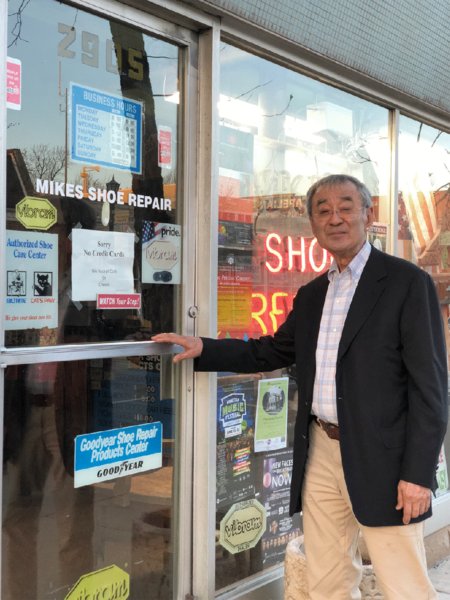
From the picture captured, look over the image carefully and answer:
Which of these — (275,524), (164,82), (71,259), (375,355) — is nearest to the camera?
(375,355)

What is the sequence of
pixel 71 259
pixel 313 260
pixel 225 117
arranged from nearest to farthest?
pixel 71 259 < pixel 225 117 < pixel 313 260

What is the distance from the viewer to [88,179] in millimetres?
2934

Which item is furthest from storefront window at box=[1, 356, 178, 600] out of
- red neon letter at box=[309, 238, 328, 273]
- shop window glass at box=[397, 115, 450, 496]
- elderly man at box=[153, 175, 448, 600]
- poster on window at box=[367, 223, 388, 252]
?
shop window glass at box=[397, 115, 450, 496]

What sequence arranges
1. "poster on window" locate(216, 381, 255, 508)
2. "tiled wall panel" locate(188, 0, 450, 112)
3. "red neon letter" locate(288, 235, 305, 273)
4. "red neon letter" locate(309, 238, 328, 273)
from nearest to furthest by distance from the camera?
"tiled wall panel" locate(188, 0, 450, 112) → "poster on window" locate(216, 381, 255, 508) → "red neon letter" locate(288, 235, 305, 273) → "red neon letter" locate(309, 238, 328, 273)

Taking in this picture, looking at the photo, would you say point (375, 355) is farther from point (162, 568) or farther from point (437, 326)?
point (162, 568)

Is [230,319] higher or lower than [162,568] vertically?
higher

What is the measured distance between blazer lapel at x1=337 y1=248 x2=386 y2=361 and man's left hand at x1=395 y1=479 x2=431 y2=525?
1.65 ft

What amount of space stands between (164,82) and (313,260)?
1457 mm

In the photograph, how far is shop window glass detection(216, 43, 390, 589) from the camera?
3.64 m

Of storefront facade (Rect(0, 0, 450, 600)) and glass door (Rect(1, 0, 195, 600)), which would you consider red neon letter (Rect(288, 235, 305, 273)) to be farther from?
glass door (Rect(1, 0, 195, 600))

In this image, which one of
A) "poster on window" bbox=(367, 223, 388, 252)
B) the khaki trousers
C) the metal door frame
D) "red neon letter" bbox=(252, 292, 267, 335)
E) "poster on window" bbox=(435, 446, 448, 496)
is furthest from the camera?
"poster on window" bbox=(435, 446, 448, 496)

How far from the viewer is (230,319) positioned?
368cm

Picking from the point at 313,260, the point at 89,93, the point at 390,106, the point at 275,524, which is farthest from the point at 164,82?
the point at 275,524

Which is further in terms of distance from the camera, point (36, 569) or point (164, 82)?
point (164, 82)
